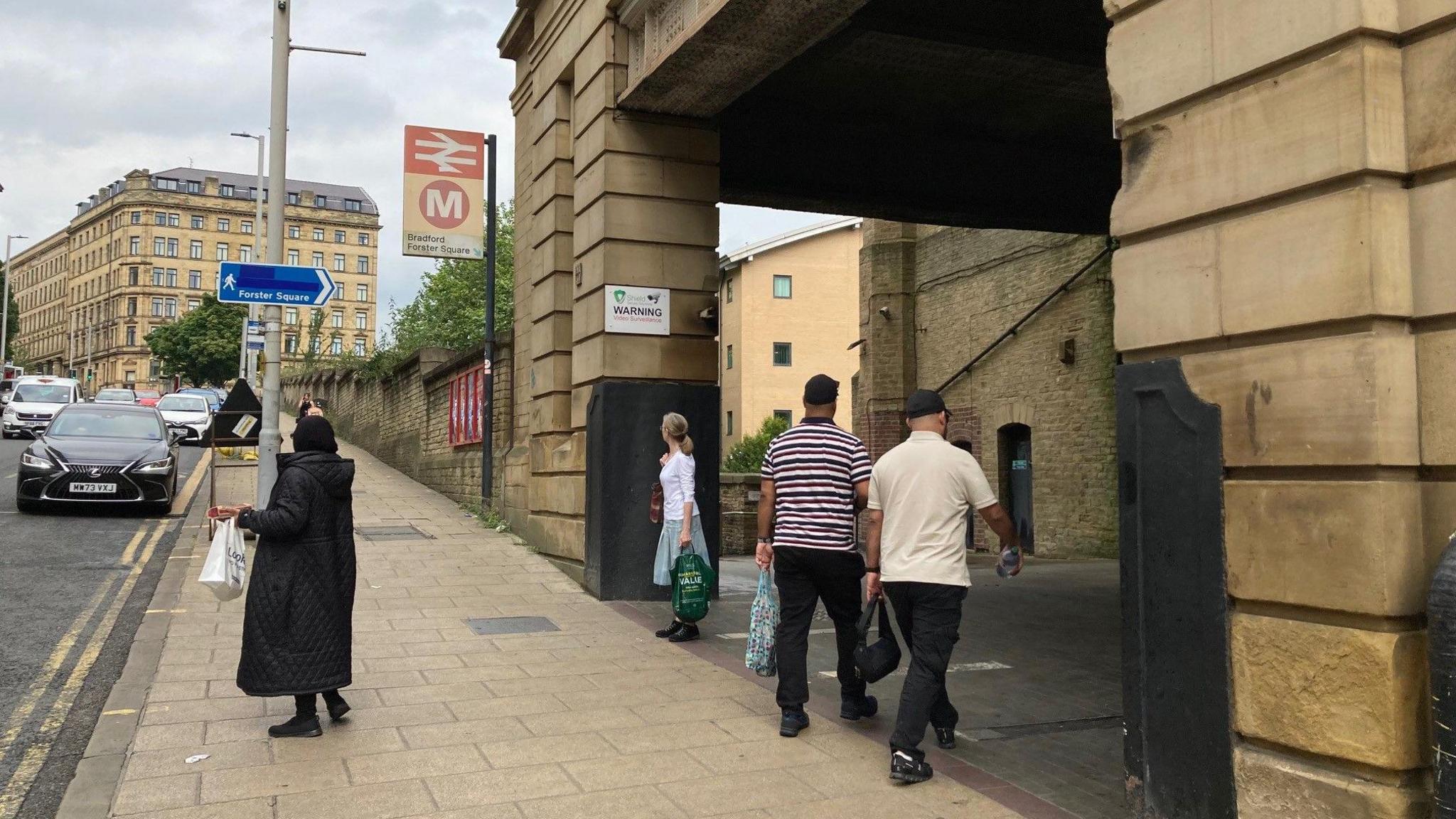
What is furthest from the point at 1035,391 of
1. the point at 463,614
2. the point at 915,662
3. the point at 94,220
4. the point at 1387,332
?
the point at 94,220

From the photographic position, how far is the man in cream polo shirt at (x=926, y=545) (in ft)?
16.5

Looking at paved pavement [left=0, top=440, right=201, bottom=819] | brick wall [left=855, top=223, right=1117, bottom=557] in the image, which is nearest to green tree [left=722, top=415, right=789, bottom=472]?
brick wall [left=855, top=223, right=1117, bottom=557]

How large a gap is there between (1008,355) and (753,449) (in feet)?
70.8

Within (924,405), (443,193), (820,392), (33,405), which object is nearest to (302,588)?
(820,392)

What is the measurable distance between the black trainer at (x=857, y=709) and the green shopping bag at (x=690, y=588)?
235 cm

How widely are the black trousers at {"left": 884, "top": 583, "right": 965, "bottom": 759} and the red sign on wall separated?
1142 centimetres

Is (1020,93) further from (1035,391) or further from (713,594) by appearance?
(1035,391)

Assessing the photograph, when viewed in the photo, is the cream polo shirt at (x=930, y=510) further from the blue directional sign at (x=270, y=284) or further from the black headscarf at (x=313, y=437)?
the blue directional sign at (x=270, y=284)

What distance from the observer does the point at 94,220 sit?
111 metres

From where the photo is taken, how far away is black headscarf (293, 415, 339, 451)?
19.1ft

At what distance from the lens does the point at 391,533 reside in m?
14.2

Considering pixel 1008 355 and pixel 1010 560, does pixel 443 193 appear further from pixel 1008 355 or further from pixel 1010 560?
pixel 1010 560

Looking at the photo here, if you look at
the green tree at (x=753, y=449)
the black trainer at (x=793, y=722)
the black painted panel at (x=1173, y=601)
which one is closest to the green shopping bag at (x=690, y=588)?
the black trainer at (x=793, y=722)

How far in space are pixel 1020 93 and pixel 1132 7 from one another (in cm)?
737
